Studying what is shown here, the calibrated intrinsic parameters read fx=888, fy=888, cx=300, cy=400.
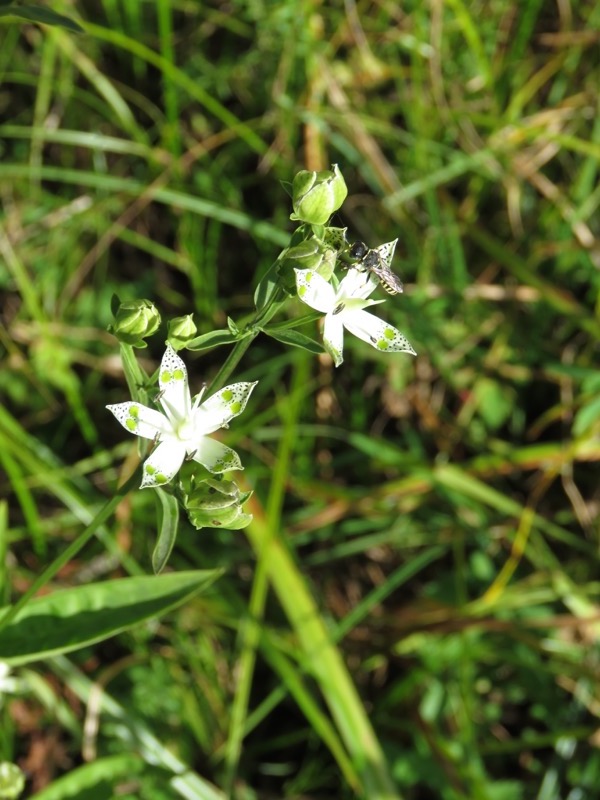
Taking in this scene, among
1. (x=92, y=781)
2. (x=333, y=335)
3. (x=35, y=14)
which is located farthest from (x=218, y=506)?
(x=92, y=781)

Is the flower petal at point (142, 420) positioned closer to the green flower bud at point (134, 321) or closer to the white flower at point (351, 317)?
the green flower bud at point (134, 321)

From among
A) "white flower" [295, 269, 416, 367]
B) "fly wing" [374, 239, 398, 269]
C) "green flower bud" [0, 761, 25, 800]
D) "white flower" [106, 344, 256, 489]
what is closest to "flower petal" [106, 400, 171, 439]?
"white flower" [106, 344, 256, 489]

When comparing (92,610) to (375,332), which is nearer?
(375,332)

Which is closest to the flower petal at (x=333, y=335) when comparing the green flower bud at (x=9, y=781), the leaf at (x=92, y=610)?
the leaf at (x=92, y=610)

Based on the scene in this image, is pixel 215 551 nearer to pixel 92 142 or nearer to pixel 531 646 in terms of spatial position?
pixel 531 646

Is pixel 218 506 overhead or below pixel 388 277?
below

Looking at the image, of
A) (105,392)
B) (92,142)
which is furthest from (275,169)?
(105,392)

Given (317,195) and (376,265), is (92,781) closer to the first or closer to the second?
(376,265)
